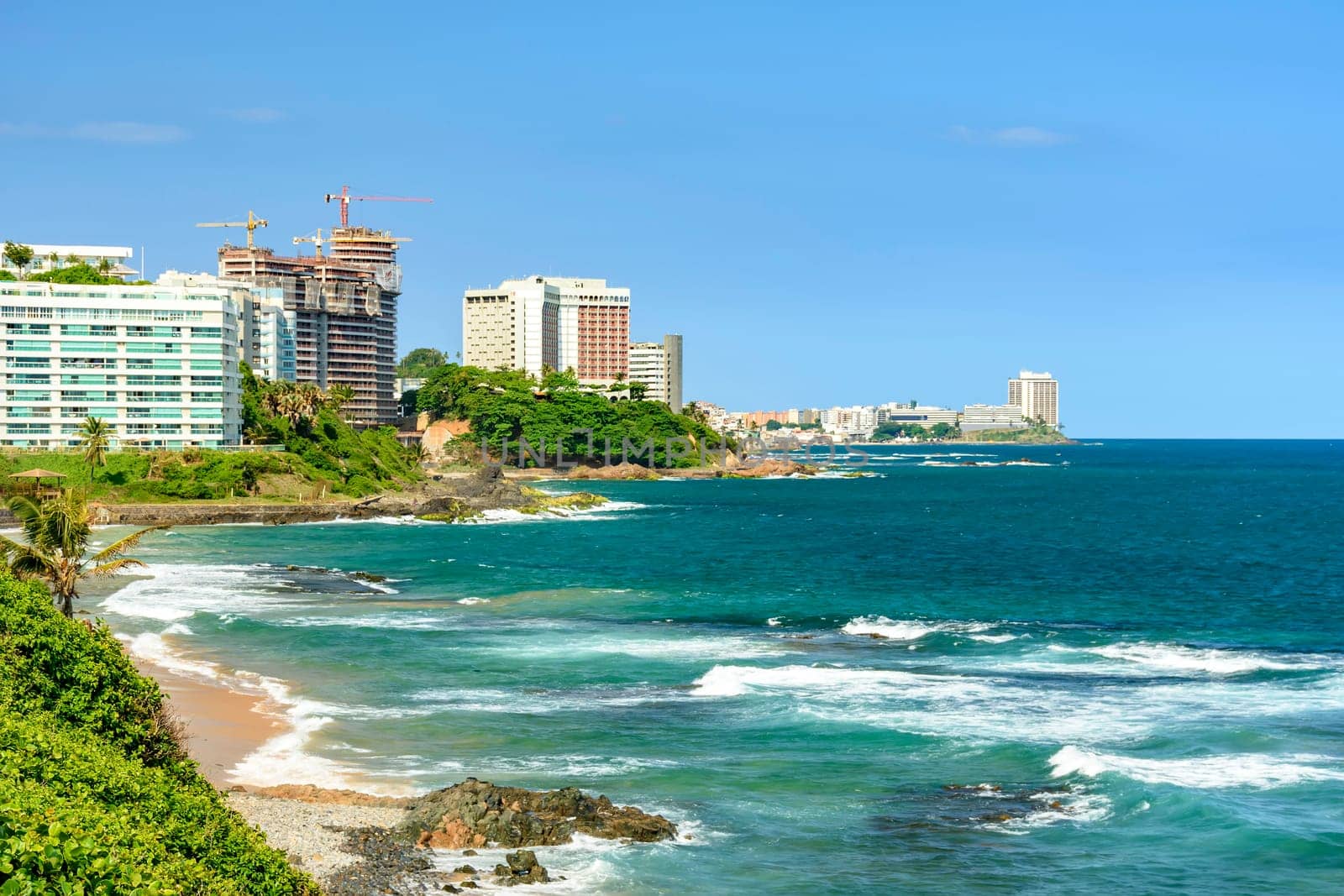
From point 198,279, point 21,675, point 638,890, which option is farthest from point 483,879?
point 198,279

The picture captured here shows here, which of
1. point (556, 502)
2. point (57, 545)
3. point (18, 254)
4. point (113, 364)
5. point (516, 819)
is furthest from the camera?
point (18, 254)

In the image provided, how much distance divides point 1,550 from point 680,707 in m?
25.1

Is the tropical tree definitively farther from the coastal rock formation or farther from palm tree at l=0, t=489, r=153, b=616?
the coastal rock formation

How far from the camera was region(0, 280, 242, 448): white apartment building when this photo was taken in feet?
390

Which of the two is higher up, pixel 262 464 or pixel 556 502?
pixel 262 464

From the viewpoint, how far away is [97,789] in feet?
73.1

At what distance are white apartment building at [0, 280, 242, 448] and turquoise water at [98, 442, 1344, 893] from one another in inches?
1186

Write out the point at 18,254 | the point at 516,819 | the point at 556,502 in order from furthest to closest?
the point at 18,254
the point at 556,502
the point at 516,819

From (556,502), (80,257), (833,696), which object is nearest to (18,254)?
(80,257)

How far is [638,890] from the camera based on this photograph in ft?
91.5

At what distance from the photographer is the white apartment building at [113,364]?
11900 centimetres

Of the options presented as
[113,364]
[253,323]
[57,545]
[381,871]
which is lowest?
[381,871]

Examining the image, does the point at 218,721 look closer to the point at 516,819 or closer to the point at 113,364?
the point at 516,819

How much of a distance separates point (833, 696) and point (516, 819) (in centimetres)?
1744
